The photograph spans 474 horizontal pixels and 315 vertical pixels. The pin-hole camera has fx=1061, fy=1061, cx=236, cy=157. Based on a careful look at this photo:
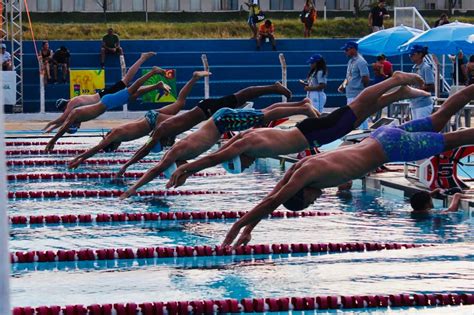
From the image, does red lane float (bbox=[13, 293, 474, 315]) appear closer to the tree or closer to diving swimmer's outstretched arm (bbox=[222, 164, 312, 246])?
diving swimmer's outstretched arm (bbox=[222, 164, 312, 246])

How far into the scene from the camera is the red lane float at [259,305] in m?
5.82

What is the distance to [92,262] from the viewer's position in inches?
307

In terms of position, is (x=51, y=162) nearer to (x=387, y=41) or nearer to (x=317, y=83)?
(x=317, y=83)

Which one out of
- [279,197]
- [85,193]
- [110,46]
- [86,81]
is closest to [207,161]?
[279,197]

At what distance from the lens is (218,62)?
30688mm

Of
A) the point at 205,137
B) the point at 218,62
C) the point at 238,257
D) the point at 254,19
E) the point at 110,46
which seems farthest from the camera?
the point at 254,19

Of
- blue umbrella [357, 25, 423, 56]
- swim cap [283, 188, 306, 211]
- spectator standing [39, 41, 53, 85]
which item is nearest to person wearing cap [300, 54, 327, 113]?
blue umbrella [357, 25, 423, 56]

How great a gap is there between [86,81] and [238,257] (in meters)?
20.6

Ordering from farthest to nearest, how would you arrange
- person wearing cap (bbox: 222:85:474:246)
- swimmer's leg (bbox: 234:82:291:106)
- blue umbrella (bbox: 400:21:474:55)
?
blue umbrella (bbox: 400:21:474:55) < swimmer's leg (bbox: 234:82:291:106) < person wearing cap (bbox: 222:85:474:246)

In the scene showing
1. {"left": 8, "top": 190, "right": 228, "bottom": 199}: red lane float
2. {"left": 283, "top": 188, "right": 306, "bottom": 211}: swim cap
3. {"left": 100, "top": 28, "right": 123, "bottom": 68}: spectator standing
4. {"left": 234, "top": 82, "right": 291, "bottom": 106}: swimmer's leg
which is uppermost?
{"left": 100, "top": 28, "right": 123, "bottom": 68}: spectator standing

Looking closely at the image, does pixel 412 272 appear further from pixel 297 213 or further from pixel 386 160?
pixel 297 213

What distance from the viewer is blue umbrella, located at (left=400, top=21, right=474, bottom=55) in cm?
1778

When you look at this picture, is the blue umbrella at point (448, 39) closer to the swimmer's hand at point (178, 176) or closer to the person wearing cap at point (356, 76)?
the person wearing cap at point (356, 76)

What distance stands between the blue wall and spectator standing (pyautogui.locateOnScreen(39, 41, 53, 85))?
0.36 meters
